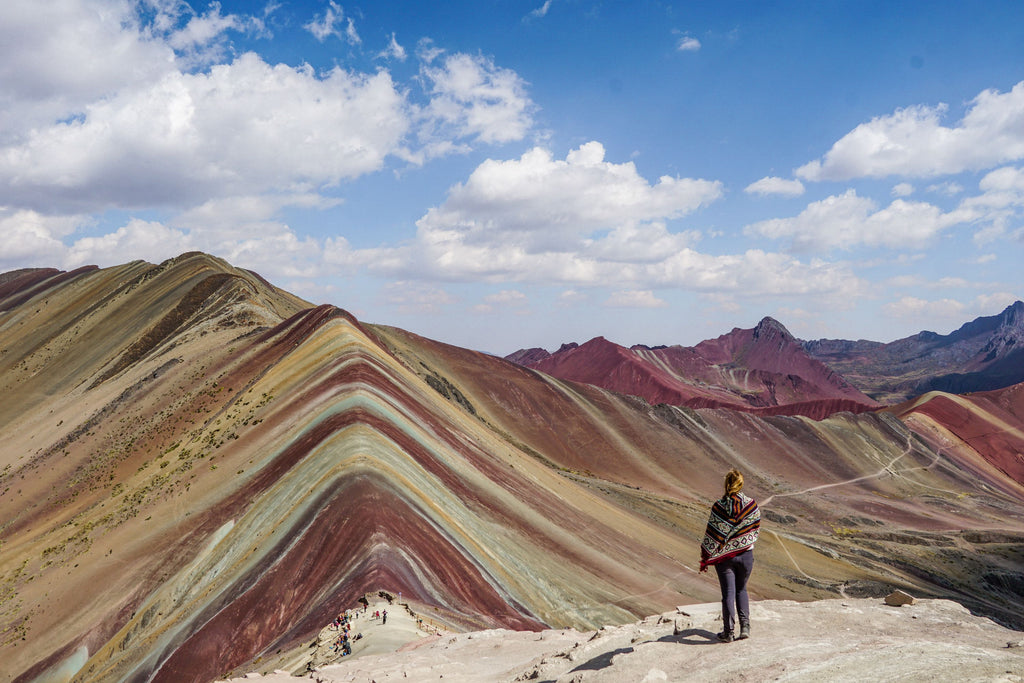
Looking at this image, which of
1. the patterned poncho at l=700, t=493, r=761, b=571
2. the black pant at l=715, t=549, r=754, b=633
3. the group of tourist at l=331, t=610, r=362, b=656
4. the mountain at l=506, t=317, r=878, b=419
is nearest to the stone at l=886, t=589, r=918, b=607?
the black pant at l=715, t=549, r=754, b=633

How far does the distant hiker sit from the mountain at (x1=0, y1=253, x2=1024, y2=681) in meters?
8.34

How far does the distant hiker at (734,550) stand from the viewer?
8.45 meters

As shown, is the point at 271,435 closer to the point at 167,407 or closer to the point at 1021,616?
the point at 167,407

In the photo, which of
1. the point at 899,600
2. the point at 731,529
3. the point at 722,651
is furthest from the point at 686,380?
the point at 722,651

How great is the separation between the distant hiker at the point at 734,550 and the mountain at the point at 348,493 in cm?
834

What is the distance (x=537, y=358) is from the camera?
7840 inches

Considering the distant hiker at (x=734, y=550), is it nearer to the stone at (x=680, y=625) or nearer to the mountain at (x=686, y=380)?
the stone at (x=680, y=625)

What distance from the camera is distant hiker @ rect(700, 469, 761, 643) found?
845cm

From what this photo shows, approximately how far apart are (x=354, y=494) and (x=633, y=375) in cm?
13735

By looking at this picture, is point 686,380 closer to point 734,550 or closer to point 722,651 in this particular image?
point 734,550

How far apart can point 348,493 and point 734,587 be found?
584 inches

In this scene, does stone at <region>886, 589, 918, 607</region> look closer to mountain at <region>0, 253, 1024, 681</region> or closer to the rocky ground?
the rocky ground

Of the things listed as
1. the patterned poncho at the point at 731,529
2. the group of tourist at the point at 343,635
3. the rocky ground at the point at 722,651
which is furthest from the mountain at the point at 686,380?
the patterned poncho at the point at 731,529

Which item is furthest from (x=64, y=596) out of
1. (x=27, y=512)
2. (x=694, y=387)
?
(x=694, y=387)
